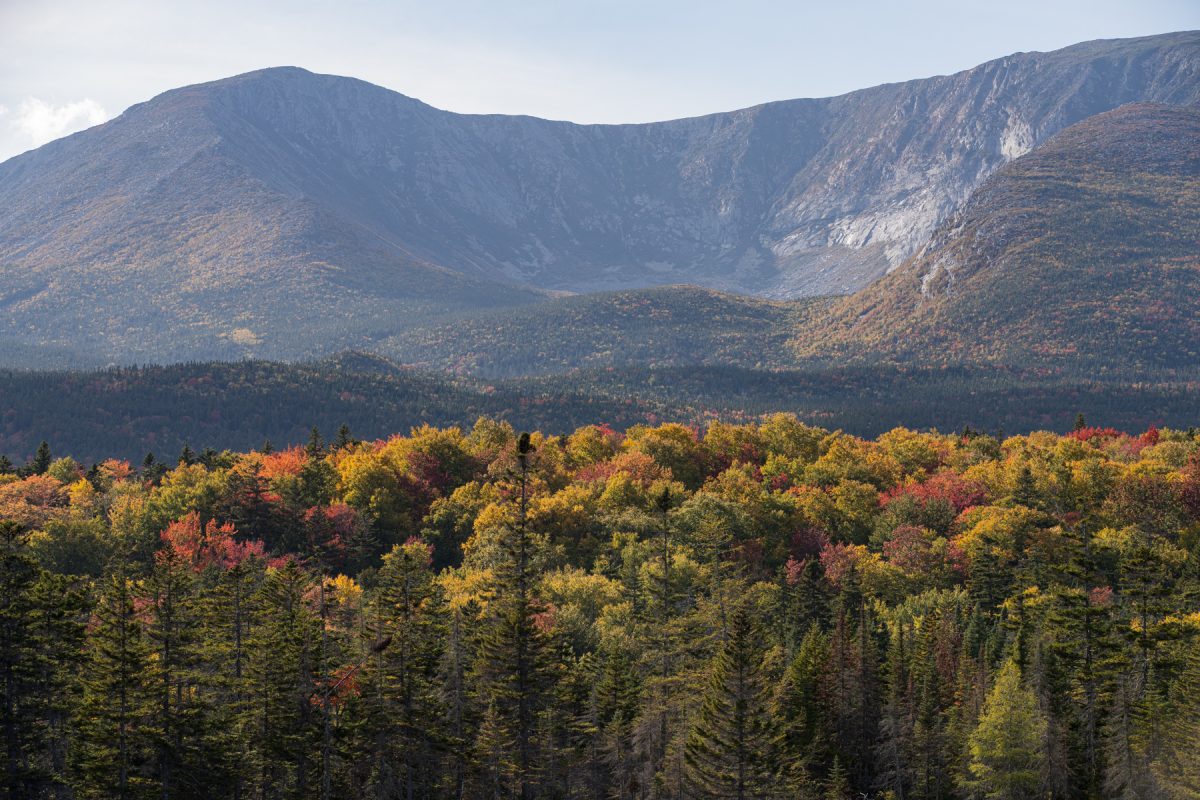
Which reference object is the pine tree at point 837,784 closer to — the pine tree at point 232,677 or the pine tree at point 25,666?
the pine tree at point 232,677

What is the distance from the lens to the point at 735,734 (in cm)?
5825

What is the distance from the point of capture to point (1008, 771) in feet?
228

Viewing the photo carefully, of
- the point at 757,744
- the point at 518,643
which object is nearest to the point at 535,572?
the point at 518,643

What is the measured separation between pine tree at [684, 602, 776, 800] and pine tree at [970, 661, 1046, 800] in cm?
1651

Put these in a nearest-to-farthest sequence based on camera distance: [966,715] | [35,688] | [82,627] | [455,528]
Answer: [35,688] < [82,627] < [966,715] < [455,528]

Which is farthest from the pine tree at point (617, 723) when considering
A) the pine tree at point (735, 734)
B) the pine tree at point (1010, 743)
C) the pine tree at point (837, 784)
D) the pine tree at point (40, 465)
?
the pine tree at point (40, 465)

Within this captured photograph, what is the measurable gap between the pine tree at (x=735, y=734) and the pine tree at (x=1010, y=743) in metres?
16.5

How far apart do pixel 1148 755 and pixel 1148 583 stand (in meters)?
10.8

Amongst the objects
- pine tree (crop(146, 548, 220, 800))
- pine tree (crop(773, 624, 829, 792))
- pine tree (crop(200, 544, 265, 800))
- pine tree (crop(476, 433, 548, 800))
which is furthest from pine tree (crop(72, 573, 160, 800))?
pine tree (crop(773, 624, 829, 792))

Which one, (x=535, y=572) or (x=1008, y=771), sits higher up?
(x=535, y=572)

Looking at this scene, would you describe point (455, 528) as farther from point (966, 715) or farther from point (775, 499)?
point (966, 715)

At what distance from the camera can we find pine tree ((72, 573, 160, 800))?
5512cm

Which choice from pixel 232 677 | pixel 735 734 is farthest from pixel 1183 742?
pixel 232 677

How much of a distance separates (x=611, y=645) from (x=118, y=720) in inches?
1259
